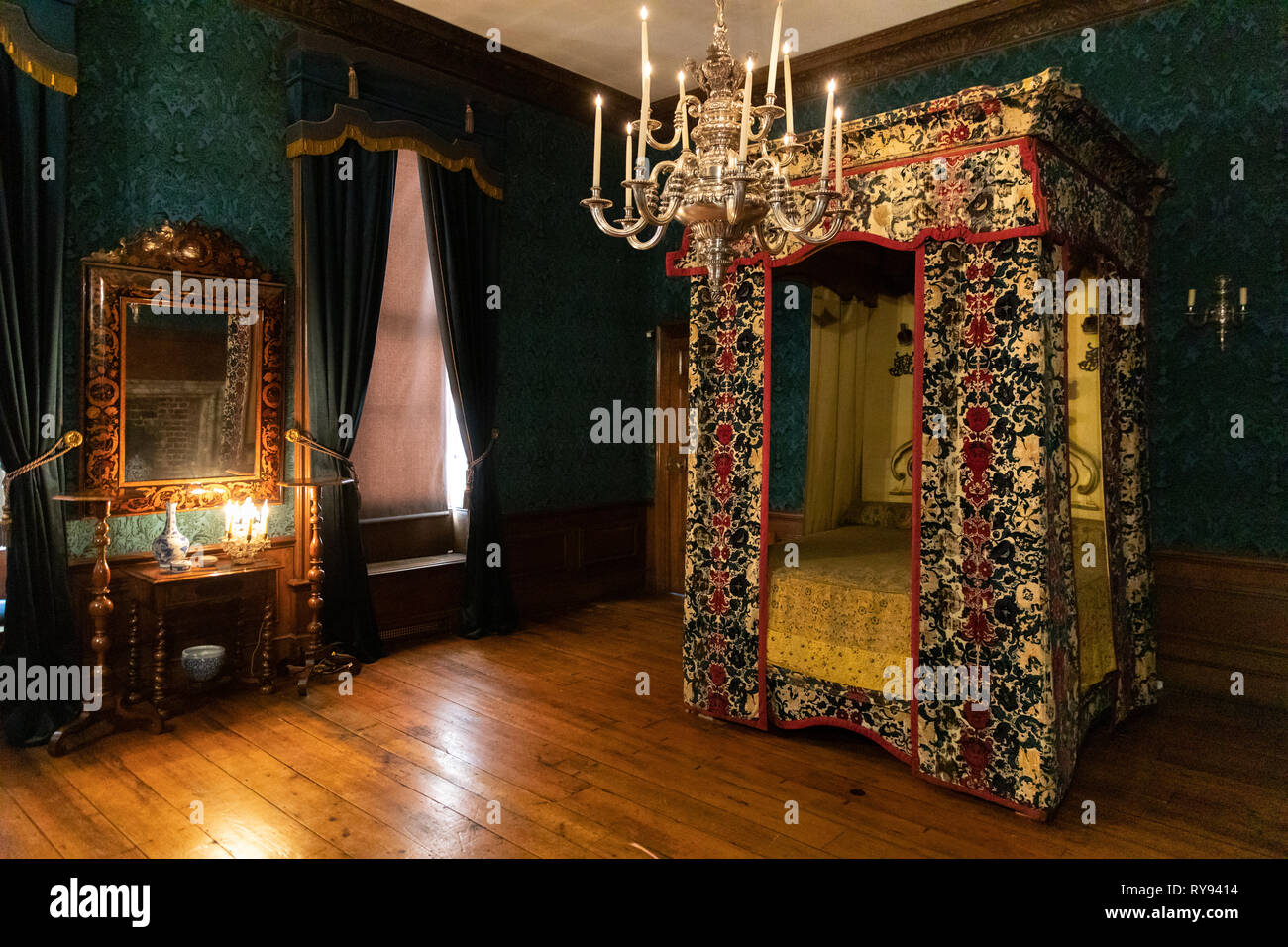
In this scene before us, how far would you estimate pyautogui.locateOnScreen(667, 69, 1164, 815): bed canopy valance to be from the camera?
290 centimetres

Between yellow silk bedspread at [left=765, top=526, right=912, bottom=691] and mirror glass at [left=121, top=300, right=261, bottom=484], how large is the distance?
292cm

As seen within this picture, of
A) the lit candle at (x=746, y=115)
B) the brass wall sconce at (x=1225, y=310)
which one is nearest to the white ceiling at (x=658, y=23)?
the brass wall sconce at (x=1225, y=310)

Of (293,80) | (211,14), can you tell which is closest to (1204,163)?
(293,80)

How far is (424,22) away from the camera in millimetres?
4945

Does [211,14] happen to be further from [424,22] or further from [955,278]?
[955,278]

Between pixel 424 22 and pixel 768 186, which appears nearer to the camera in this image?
pixel 768 186

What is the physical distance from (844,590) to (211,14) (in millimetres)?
4320

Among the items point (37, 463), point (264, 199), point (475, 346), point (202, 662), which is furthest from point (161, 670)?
point (475, 346)

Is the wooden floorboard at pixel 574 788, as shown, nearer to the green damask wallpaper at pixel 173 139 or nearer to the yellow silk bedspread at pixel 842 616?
the yellow silk bedspread at pixel 842 616

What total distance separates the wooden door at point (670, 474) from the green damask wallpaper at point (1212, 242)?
10.6 ft

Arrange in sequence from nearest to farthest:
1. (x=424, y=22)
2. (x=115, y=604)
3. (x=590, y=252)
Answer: (x=115, y=604) < (x=424, y=22) < (x=590, y=252)

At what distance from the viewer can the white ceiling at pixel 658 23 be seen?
4.70 m

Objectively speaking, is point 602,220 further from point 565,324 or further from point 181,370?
point 565,324

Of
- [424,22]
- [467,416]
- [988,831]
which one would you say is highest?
[424,22]
